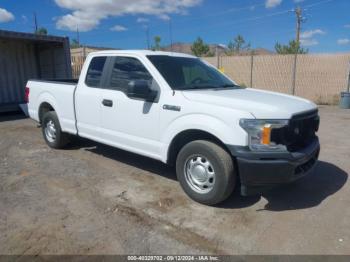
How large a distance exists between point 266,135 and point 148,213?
169 centimetres

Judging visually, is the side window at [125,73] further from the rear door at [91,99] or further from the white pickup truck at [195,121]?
the rear door at [91,99]

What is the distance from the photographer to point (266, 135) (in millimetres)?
3447

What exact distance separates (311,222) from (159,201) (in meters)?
1.88

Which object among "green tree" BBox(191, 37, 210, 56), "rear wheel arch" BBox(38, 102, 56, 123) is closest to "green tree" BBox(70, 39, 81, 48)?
"green tree" BBox(191, 37, 210, 56)

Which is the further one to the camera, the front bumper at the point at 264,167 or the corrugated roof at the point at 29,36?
the corrugated roof at the point at 29,36

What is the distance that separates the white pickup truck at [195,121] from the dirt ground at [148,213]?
16.8 inches

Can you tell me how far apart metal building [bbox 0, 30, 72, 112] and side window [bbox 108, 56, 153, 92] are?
8578 millimetres

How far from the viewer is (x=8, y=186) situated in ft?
15.4

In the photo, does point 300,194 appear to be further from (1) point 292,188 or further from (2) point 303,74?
(2) point 303,74

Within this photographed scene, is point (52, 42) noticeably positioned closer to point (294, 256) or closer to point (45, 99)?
point (45, 99)

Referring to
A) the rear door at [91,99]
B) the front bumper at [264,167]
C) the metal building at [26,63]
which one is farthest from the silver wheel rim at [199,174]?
the metal building at [26,63]

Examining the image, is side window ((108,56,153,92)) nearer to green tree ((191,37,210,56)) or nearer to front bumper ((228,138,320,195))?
front bumper ((228,138,320,195))

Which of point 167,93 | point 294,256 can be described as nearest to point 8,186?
point 167,93

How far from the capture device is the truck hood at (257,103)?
3539 millimetres
